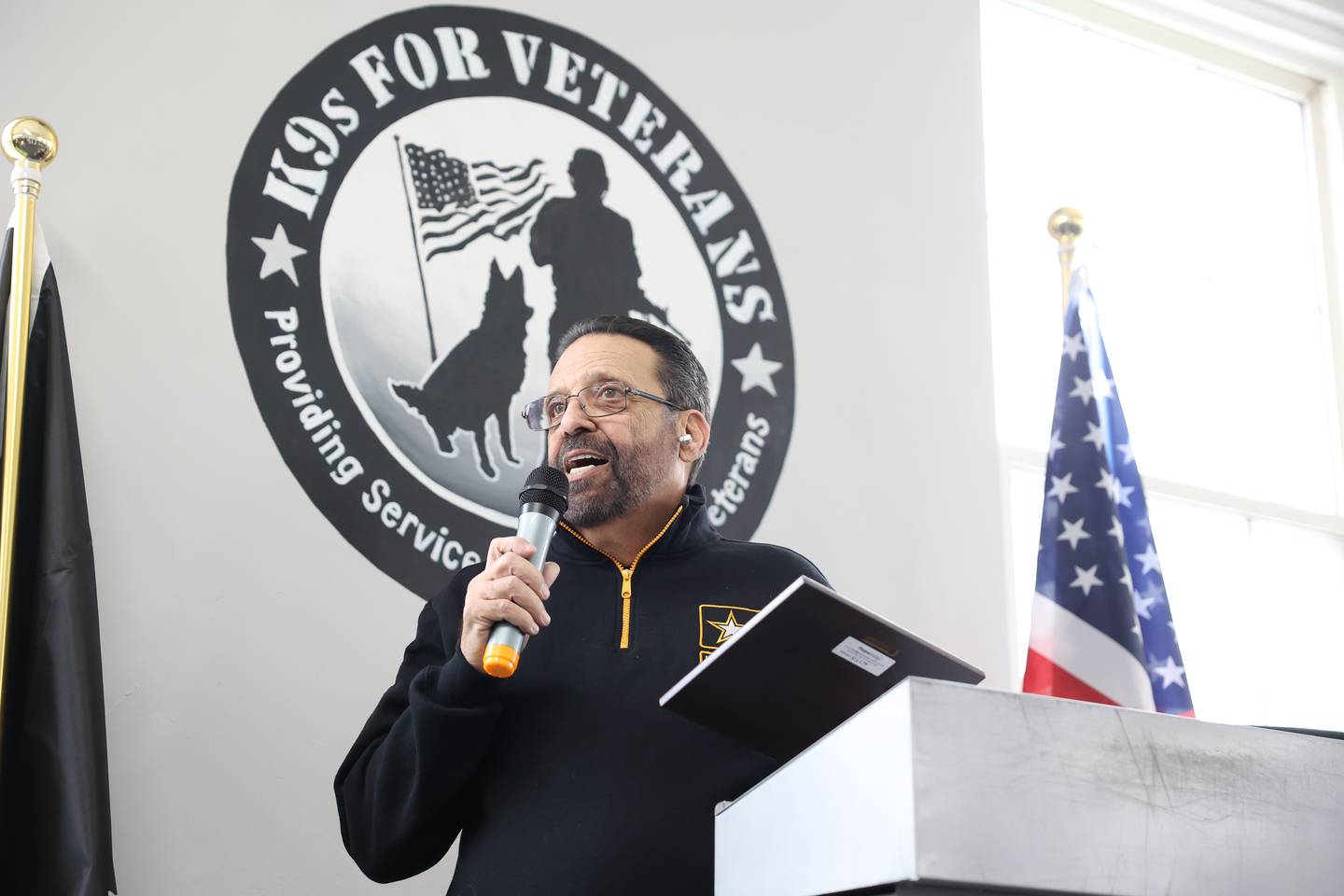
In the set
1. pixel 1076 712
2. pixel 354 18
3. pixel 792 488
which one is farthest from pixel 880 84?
pixel 1076 712

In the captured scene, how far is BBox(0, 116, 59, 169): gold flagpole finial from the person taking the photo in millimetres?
2357

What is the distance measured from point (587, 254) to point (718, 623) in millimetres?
1446

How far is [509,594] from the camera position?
4.99 feet

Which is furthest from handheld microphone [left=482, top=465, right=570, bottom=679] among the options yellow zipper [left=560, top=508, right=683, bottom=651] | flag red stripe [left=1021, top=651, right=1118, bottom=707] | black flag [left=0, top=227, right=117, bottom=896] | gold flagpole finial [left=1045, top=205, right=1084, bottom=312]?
gold flagpole finial [left=1045, top=205, right=1084, bottom=312]

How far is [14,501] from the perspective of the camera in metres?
2.18

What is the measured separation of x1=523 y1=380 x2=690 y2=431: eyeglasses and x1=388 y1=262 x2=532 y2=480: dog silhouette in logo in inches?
31.6

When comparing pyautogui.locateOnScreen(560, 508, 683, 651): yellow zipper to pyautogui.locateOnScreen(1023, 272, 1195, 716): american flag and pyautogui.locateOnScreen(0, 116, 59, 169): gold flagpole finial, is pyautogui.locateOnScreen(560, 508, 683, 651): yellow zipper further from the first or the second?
pyautogui.locateOnScreen(1023, 272, 1195, 716): american flag

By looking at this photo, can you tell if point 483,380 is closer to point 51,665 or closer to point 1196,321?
point 51,665

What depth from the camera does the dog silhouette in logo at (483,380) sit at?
2.92 m

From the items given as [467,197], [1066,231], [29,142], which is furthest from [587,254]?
[1066,231]

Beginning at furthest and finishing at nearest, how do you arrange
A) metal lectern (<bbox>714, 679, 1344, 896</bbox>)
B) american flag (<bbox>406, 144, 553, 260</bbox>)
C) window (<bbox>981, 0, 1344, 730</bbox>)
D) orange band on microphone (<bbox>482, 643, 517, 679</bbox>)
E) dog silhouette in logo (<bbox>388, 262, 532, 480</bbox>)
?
window (<bbox>981, 0, 1344, 730</bbox>) < american flag (<bbox>406, 144, 553, 260</bbox>) < dog silhouette in logo (<bbox>388, 262, 532, 480</bbox>) < orange band on microphone (<bbox>482, 643, 517, 679</bbox>) < metal lectern (<bbox>714, 679, 1344, 896</bbox>)

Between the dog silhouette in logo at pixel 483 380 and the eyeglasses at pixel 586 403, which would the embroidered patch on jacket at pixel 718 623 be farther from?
the dog silhouette in logo at pixel 483 380

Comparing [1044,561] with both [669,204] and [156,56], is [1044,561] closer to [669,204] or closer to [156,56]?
[669,204]

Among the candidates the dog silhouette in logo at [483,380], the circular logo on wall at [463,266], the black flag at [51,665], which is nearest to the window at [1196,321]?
the circular logo on wall at [463,266]
